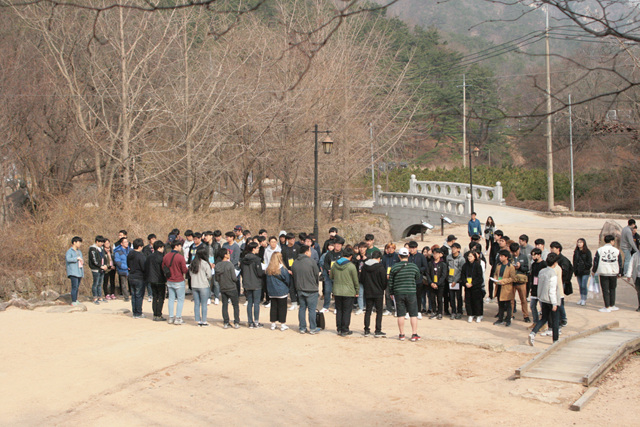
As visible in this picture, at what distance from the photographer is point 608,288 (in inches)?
559

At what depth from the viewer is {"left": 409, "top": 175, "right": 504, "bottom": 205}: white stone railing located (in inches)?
1591

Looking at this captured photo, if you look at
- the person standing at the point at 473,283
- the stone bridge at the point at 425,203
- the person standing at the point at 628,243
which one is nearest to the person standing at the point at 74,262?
the person standing at the point at 473,283

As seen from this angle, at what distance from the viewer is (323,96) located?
3666 cm

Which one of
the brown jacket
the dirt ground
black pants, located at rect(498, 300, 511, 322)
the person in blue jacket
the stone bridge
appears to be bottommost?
the dirt ground

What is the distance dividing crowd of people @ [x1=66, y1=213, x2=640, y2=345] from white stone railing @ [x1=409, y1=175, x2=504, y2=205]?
82.9ft

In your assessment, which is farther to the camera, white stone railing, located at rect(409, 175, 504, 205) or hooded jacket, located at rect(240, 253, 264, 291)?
white stone railing, located at rect(409, 175, 504, 205)

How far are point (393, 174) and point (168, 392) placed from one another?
49.0 metres

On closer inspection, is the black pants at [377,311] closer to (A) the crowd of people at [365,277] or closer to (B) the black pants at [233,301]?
(A) the crowd of people at [365,277]

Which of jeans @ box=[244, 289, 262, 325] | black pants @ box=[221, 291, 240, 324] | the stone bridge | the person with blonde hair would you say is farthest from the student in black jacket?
the stone bridge

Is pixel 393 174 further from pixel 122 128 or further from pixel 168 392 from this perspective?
pixel 168 392

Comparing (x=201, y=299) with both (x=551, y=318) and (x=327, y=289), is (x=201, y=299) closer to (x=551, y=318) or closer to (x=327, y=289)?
(x=327, y=289)

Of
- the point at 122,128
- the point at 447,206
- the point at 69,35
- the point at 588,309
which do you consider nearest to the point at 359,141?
the point at 447,206

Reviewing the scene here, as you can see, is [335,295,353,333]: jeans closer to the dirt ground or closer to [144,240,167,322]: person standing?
the dirt ground

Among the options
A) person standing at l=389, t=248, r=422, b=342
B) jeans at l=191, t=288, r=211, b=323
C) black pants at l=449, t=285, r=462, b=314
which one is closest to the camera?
person standing at l=389, t=248, r=422, b=342
